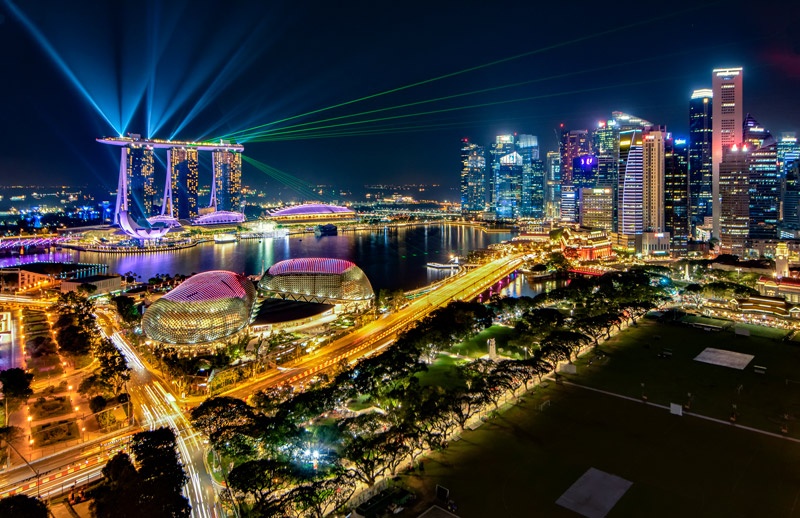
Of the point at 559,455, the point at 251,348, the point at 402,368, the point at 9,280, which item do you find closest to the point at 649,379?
the point at 559,455

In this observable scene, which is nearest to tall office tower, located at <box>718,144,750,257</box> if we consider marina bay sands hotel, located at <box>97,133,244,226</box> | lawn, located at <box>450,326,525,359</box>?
lawn, located at <box>450,326,525,359</box>

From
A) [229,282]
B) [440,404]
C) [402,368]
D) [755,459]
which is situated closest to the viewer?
[755,459]

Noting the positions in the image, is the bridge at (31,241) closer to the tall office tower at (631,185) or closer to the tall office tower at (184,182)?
the tall office tower at (184,182)

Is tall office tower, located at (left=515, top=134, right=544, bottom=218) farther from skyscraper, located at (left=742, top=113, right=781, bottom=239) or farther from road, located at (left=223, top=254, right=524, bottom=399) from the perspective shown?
road, located at (left=223, top=254, right=524, bottom=399)

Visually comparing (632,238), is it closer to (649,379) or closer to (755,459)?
(649,379)

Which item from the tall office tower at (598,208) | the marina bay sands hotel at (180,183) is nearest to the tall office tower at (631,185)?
the tall office tower at (598,208)

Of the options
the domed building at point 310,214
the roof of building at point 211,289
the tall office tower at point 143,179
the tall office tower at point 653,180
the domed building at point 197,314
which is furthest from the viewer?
the domed building at point 310,214
